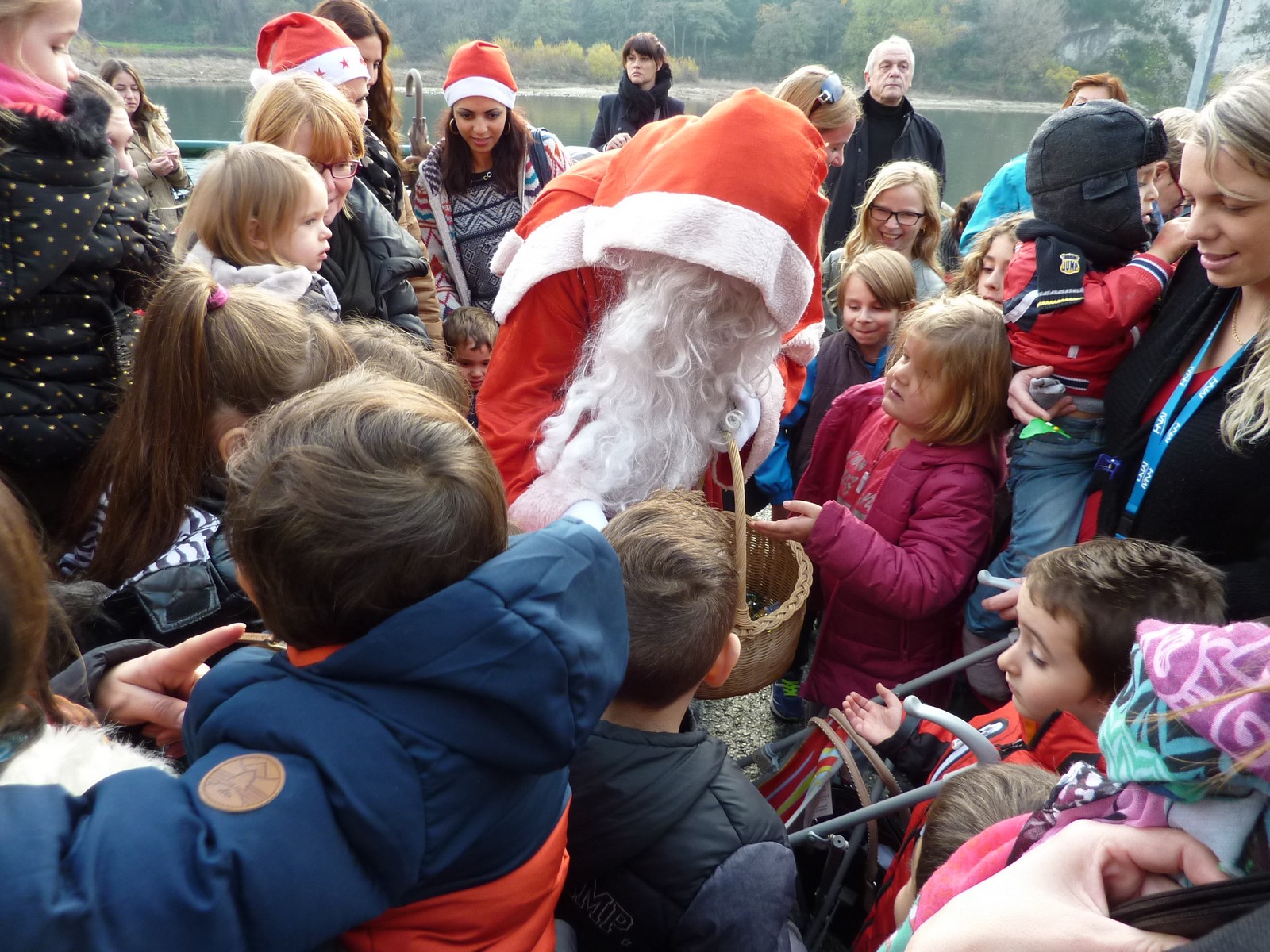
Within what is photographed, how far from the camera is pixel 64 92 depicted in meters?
1.77

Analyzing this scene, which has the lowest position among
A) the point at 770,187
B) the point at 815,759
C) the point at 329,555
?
the point at 815,759

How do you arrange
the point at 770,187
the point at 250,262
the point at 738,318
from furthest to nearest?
1. the point at 250,262
2. the point at 738,318
3. the point at 770,187

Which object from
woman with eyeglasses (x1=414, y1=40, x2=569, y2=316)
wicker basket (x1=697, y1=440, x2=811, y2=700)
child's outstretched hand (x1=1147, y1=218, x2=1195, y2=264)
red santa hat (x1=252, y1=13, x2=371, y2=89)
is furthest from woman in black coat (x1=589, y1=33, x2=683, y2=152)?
wicker basket (x1=697, y1=440, x2=811, y2=700)

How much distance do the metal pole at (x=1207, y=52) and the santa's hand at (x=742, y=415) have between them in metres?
3.70

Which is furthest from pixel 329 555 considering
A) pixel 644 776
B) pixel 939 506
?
pixel 939 506

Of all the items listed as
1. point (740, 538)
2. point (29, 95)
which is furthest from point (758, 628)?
point (29, 95)

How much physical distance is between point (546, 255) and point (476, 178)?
1953mm

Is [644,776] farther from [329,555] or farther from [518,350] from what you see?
Result: [518,350]

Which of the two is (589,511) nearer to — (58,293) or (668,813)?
(668,813)

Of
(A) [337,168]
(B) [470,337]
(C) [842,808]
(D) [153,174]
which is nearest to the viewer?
(C) [842,808]

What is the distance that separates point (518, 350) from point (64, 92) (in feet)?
3.57

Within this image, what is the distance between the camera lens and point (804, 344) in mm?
2209

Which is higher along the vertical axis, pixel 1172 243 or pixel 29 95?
pixel 29 95

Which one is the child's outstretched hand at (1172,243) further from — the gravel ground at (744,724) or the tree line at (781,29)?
the tree line at (781,29)
